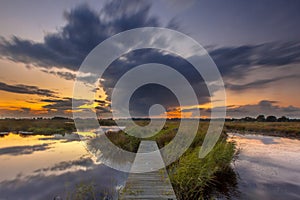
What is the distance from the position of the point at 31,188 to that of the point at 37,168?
3484 mm

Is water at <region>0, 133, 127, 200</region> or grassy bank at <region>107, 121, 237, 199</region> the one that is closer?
grassy bank at <region>107, 121, 237, 199</region>

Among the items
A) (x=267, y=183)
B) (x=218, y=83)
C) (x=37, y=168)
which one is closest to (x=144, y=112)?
(x=218, y=83)

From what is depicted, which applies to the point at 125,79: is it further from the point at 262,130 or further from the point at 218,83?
the point at 262,130

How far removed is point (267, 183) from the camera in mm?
8742

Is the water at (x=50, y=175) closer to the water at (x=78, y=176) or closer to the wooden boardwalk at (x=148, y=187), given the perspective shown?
the water at (x=78, y=176)

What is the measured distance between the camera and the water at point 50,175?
7199 mm

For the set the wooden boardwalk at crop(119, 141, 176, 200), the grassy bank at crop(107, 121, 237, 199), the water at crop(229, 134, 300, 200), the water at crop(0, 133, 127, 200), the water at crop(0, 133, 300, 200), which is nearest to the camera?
the wooden boardwalk at crop(119, 141, 176, 200)

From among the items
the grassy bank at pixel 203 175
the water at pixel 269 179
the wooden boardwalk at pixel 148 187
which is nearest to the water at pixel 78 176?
the water at pixel 269 179

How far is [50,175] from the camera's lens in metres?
9.40

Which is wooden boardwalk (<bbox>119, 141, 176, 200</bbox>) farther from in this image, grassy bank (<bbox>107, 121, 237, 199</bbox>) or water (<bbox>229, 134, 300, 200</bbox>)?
water (<bbox>229, 134, 300, 200</bbox>)

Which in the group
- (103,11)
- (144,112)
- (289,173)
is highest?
(103,11)

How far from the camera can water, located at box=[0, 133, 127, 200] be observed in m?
7.20

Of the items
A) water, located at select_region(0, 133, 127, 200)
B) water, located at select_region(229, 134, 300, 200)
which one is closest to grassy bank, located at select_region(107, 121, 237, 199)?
water, located at select_region(229, 134, 300, 200)

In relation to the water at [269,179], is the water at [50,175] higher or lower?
higher
